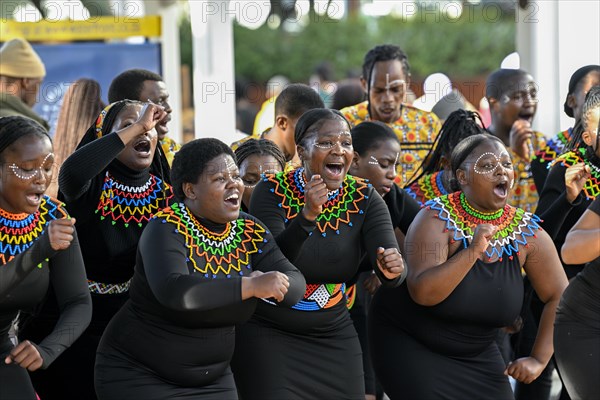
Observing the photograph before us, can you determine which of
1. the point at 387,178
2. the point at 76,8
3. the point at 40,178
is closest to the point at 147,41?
the point at 76,8

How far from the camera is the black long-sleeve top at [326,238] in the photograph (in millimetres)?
4641

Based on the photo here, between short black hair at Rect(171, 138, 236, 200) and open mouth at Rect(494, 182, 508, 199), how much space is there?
1.30 m

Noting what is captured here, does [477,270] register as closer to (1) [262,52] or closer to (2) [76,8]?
(2) [76,8]

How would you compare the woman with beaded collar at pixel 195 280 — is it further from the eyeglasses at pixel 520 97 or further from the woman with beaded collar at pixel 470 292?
the eyeglasses at pixel 520 97

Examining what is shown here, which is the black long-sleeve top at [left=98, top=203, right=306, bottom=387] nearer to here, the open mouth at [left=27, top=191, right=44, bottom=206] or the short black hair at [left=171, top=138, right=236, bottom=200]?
the short black hair at [left=171, top=138, right=236, bottom=200]

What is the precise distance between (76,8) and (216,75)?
19.5ft

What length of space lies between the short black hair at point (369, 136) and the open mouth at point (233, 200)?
136 centimetres

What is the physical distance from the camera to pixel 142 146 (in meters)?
4.98

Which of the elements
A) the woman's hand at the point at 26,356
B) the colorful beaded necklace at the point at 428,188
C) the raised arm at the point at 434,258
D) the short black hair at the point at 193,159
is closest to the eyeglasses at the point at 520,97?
the colorful beaded necklace at the point at 428,188

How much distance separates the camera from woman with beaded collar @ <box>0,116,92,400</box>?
13.2ft

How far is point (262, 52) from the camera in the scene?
2873 cm

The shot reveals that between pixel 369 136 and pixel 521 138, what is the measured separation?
5.37ft

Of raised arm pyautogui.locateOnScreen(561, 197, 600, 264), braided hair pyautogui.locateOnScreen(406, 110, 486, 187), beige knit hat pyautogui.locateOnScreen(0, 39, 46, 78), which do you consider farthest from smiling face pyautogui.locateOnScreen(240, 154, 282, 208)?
beige knit hat pyautogui.locateOnScreen(0, 39, 46, 78)

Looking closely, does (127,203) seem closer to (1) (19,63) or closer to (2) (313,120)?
(2) (313,120)
